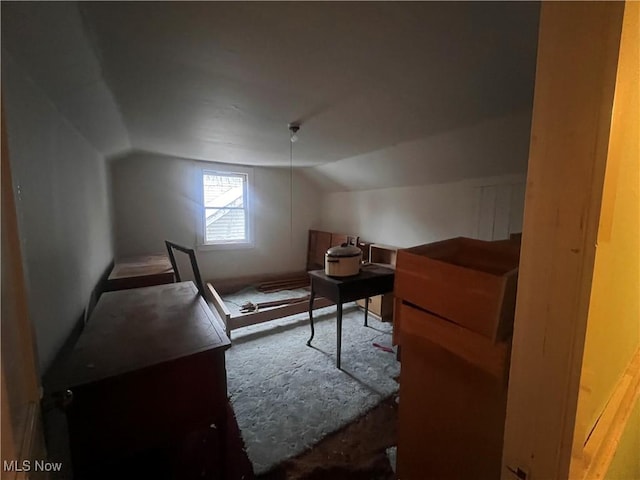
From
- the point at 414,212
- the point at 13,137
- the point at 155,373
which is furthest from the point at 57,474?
the point at 414,212

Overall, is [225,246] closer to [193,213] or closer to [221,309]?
[193,213]

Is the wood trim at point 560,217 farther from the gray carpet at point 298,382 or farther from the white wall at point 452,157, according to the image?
the white wall at point 452,157

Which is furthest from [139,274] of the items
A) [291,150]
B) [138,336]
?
[291,150]

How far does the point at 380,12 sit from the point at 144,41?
37.6 inches

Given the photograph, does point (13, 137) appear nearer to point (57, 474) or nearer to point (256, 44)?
point (256, 44)

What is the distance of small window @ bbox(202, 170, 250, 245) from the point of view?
436cm

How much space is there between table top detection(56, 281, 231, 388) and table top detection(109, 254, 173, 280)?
1.05 m

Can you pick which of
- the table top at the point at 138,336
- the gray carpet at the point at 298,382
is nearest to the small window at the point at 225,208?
the gray carpet at the point at 298,382

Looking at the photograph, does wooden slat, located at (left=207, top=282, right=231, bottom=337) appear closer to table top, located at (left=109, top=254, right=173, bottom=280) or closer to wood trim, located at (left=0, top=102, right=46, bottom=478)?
table top, located at (left=109, top=254, right=173, bottom=280)

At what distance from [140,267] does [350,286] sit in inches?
90.7

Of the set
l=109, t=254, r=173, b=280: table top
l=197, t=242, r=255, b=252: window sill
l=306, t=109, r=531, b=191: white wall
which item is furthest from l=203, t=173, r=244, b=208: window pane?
l=306, t=109, r=531, b=191: white wall

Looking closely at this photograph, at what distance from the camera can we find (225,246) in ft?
14.7

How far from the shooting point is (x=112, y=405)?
3.08 ft

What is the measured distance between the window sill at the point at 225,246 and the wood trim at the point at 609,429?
4411 millimetres
